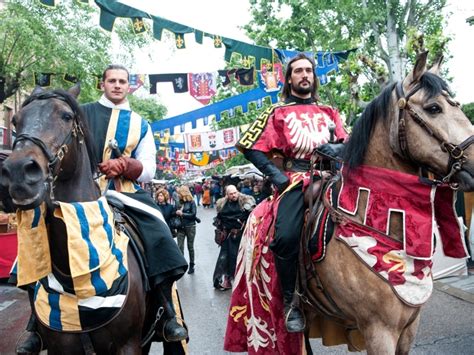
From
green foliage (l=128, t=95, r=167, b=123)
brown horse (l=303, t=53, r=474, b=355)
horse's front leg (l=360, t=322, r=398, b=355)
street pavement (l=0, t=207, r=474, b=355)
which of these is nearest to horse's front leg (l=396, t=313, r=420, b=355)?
brown horse (l=303, t=53, r=474, b=355)

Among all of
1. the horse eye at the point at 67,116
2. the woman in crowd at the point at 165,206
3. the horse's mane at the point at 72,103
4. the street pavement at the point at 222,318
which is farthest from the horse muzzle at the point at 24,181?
the woman in crowd at the point at 165,206

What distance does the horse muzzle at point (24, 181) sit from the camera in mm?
2145

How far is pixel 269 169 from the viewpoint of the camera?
359cm

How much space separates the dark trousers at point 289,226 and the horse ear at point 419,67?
1.15 metres

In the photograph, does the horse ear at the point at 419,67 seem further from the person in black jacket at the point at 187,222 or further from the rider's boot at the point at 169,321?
the person in black jacket at the point at 187,222

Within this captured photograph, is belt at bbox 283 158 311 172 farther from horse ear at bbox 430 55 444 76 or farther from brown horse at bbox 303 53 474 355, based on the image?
horse ear at bbox 430 55 444 76

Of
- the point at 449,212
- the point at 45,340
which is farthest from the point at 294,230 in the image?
the point at 45,340

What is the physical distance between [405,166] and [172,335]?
80.6 inches

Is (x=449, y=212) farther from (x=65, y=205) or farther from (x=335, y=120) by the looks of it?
(x=65, y=205)

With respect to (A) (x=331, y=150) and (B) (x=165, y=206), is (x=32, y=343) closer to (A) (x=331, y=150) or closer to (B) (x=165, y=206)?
(A) (x=331, y=150)

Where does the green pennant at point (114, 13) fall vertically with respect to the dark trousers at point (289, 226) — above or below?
above

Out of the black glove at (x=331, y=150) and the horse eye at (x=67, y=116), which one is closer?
the horse eye at (x=67, y=116)

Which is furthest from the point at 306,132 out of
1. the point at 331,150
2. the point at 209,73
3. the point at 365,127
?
the point at 209,73

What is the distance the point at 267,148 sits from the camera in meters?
3.71
